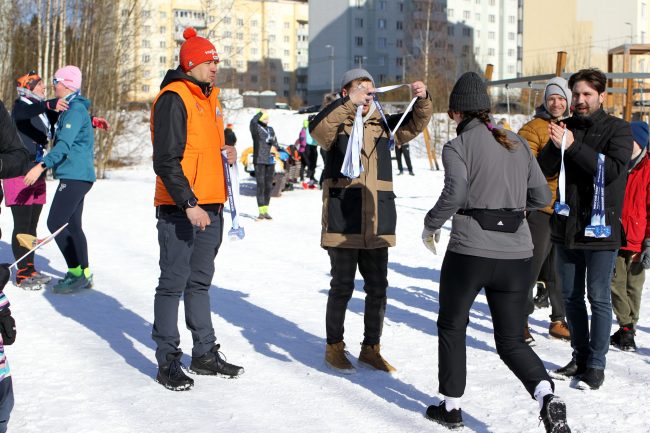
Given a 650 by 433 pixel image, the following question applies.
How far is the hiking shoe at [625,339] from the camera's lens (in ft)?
18.7

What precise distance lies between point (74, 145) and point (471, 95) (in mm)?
4451

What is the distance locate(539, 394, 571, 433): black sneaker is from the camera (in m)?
3.71

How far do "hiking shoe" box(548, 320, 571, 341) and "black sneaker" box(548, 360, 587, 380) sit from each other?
41.8 inches

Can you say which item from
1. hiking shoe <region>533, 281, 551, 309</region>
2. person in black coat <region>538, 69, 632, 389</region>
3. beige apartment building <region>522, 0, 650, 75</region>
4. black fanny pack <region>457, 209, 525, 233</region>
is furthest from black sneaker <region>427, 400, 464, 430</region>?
beige apartment building <region>522, 0, 650, 75</region>

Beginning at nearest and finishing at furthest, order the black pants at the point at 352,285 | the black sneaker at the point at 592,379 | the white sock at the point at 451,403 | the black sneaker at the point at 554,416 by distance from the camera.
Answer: the black sneaker at the point at 554,416 < the white sock at the point at 451,403 < the black sneaker at the point at 592,379 < the black pants at the point at 352,285

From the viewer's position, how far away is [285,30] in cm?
10494

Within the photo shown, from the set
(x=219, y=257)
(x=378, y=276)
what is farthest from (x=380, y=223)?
(x=219, y=257)

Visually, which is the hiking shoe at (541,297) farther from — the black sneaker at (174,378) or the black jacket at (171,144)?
the black jacket at (171,144)

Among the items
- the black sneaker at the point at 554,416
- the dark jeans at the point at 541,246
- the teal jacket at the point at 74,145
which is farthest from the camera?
the teal jacket at the point at 74,145

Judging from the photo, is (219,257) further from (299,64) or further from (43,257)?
(299,64)

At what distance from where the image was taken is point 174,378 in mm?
4719

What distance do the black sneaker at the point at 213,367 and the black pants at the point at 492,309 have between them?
58.1 inches

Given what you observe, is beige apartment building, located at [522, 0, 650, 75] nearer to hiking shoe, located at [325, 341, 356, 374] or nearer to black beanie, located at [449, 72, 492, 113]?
hiking shoe, located at [325, 341, 356, 374]

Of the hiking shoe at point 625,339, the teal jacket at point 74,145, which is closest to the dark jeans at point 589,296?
the hiking shoe at point 625,339
